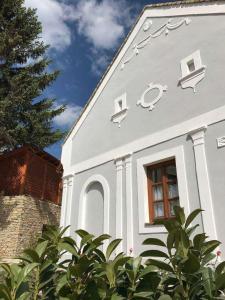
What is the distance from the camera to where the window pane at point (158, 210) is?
261 inches

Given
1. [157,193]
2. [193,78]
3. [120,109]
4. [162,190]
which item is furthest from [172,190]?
[120,109]

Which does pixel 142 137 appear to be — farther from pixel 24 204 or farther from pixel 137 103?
pixel 24 204

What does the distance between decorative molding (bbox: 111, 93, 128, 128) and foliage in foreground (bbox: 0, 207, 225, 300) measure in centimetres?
527

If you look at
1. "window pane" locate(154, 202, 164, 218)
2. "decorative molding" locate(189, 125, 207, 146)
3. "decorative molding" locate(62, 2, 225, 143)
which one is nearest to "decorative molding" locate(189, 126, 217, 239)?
"decorative molding" locate(189, 125, 207, 146)

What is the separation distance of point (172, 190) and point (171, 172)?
1.53 ft

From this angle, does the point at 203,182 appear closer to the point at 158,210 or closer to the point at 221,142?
the point at 221,142

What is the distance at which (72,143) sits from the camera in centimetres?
1012

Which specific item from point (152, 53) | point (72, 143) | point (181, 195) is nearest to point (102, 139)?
A: point (72, 143)

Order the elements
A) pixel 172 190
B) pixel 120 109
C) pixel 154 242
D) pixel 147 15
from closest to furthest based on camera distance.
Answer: pixel 154 242, pixel 172 190, pixel 120 109, pixel 147 15

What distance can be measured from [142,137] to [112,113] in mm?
1849

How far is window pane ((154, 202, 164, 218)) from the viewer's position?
662 cm

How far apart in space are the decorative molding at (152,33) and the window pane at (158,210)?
4.86 m

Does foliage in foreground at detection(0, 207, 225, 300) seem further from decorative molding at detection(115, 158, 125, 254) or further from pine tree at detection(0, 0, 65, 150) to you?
pine tree at detection(0, 0, 65, 150)

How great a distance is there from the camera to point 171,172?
6816 mm
